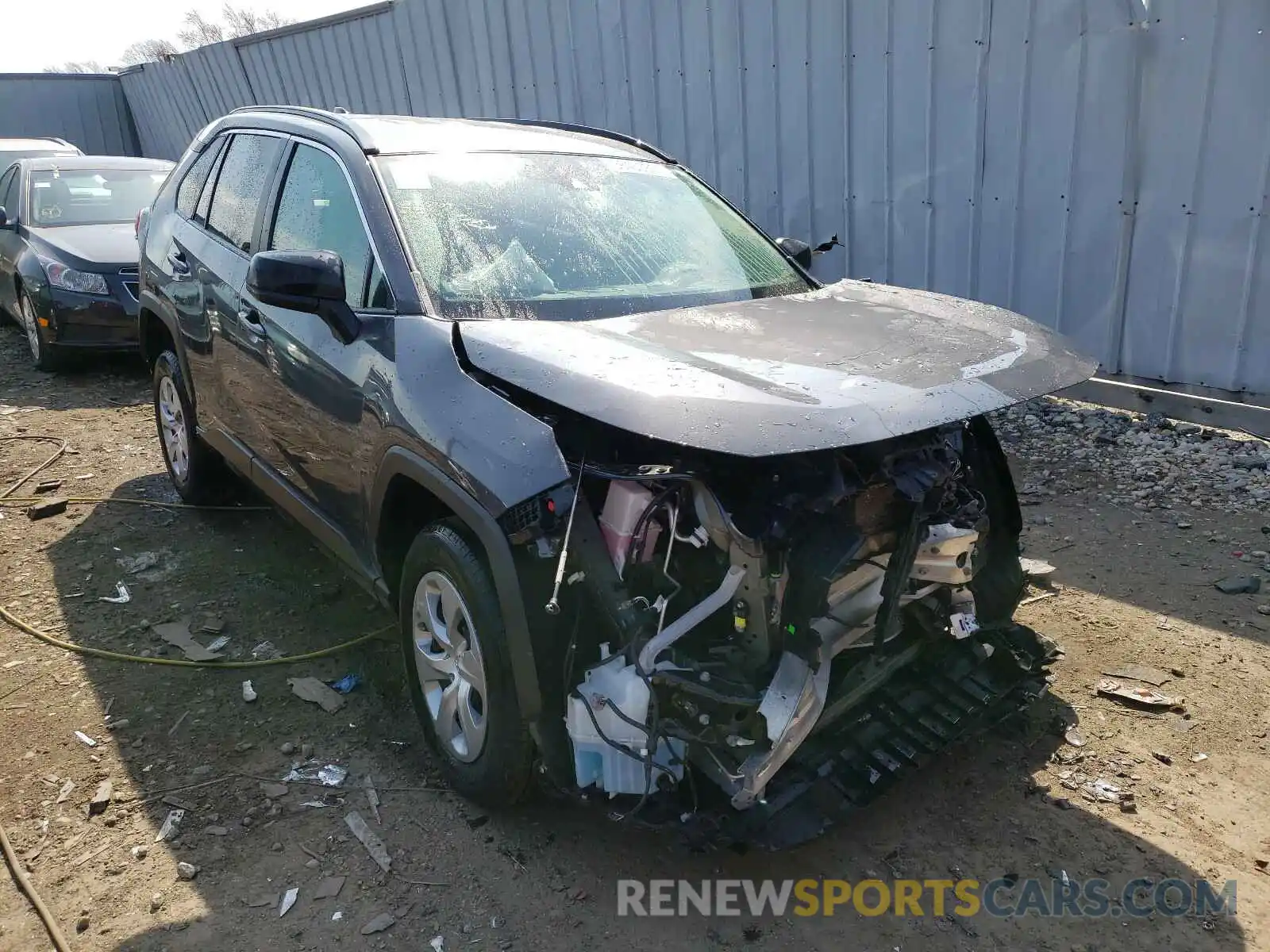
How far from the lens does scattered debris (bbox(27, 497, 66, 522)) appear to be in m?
5.24

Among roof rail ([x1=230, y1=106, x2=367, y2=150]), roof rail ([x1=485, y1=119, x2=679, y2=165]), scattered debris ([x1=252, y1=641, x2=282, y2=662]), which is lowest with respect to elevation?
scattered debris ([x1=252, y1=641, x2=282, y2=662])

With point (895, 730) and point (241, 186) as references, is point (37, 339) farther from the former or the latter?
point (895, 730)

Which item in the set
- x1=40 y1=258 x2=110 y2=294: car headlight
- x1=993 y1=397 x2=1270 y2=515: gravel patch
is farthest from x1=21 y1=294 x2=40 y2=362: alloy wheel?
x1=993 y1=397 x2=1270 y2=515: gravel patch

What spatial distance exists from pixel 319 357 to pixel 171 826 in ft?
4.97

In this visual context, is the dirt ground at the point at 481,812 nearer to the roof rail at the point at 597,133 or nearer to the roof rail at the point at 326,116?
the roof rail at the point at 326,116

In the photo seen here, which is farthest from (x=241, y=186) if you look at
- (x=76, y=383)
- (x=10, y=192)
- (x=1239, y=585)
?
(x=10, y=192)

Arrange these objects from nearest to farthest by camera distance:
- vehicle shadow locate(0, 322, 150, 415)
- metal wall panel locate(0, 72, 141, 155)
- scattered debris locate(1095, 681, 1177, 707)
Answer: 1. scattered debris locate(1095, 681, 1177, 707)
2. vehicle shadow locate(0, 322, 150, 415)
3. metal wall panel locate(0, 72, 141, 155)

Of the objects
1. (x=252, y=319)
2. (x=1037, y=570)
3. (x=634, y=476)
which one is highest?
(x=252, y=319)

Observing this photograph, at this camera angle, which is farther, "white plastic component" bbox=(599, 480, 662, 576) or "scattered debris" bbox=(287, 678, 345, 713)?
"scattered debris" bbox=(287, 678, 345, 713)

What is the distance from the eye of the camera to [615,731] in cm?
239

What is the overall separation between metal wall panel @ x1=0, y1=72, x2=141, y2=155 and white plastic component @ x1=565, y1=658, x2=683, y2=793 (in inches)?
754

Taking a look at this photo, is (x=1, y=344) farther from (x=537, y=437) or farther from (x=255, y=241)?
(x=537, y=437)

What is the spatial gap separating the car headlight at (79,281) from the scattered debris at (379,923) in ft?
22.5

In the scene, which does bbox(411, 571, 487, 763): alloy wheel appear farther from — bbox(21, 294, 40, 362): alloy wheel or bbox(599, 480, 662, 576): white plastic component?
bbox(21, 294, 40, 362): alloy wheel
